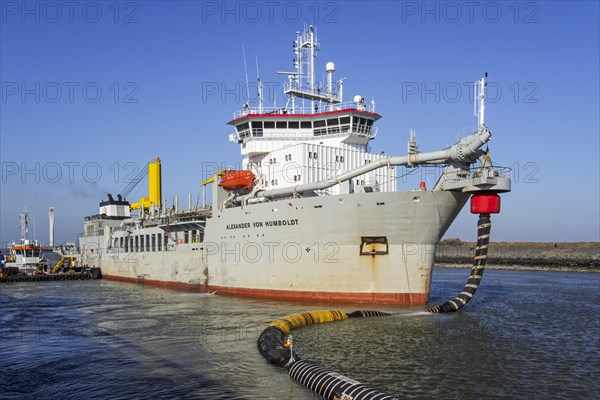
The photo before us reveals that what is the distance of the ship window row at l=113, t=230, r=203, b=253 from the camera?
33625 millimetres

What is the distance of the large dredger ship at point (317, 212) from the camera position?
2167cm

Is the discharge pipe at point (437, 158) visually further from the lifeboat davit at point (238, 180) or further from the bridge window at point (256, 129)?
the bridge window at point (256, 129)

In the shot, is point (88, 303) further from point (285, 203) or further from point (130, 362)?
point (130, 362)

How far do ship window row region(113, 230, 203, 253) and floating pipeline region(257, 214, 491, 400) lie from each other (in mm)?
15477

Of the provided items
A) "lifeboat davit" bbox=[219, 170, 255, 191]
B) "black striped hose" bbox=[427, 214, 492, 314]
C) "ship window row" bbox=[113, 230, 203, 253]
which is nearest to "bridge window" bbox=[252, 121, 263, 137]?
"lifeboat davit" bbox=[219, 170, 255, 191]

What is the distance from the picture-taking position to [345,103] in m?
28.8

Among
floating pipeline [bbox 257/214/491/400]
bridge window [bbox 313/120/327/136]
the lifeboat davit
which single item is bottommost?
floating pipeline [bbox 257/214/491/400]

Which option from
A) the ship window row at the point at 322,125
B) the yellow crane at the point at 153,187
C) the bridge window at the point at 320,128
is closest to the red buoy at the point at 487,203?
the ship window row at the point at 322,125

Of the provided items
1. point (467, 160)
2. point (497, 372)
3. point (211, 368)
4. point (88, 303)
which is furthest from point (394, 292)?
point (88, 303)

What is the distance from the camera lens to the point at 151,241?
3888 centimetres

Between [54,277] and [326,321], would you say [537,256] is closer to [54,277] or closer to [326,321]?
[326,321]

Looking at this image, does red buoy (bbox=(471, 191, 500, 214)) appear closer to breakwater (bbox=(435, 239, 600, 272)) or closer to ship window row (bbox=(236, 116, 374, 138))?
ship window row (bbox=(236, 116, 374, 138))

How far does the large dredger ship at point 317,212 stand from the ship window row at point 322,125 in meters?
0.06

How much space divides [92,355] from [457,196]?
1520cm
